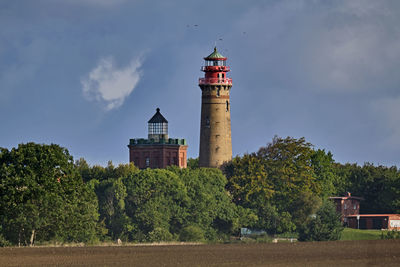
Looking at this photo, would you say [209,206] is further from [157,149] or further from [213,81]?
[157,149]

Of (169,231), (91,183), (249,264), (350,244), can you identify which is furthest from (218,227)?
(249,264)

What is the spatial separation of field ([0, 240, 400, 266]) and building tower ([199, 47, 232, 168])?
45913 mm

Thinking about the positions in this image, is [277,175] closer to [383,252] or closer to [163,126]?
[163,126]

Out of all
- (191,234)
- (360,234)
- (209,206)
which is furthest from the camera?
(360,234)

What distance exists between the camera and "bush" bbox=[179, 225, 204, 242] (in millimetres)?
133125

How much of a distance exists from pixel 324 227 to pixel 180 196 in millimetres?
17628

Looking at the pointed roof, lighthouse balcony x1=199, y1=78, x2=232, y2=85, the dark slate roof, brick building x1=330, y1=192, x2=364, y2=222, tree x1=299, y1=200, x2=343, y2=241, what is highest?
the pointed roof

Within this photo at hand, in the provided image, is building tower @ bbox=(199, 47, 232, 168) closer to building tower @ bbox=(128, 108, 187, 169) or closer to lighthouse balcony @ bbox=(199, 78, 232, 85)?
lighthouse balcony @ bbox=(199, 78, 232, 85)

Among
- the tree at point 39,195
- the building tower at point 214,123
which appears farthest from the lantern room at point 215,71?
the tree at point 39,195

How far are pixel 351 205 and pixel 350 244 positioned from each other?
52521 millimetres

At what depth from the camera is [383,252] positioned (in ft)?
331

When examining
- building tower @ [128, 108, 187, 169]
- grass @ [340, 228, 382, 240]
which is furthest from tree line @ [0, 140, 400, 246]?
building tower @ [128, 108, 187, 169]

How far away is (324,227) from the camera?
5394 inches

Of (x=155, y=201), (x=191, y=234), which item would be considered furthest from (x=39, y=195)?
(x=155, y=201)
